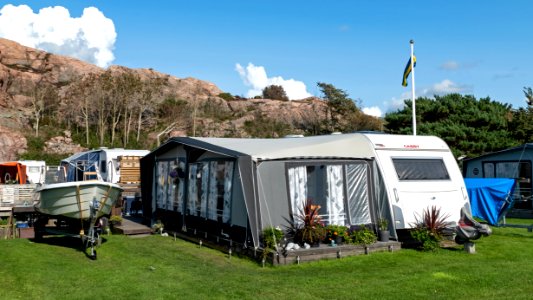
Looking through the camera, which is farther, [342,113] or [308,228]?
[342,113]

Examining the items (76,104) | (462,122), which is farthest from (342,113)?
(76,104)

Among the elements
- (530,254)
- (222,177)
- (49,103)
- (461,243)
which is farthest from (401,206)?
(49,103)

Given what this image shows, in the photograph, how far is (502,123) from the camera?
28922 mm

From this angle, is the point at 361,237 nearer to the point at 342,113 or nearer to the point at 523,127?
the point at 523,127

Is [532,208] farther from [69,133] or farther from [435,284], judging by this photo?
[69,133]

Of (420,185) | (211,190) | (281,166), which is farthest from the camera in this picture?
(211,190)

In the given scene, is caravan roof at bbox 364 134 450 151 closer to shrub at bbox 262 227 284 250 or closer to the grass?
the grass

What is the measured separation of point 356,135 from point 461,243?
3.34m

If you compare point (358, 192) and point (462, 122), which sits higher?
point (462, 122)

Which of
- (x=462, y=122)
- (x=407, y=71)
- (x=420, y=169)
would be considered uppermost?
(x=407, y=71)

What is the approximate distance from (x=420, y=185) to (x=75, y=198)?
25.6 ft

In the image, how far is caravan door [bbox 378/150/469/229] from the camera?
11.5 metres

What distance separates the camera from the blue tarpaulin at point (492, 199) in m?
14.8

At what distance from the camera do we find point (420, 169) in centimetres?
1220
